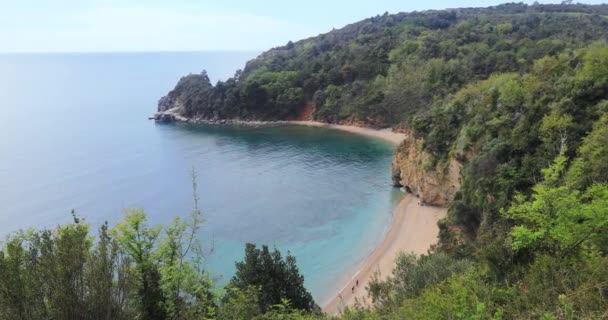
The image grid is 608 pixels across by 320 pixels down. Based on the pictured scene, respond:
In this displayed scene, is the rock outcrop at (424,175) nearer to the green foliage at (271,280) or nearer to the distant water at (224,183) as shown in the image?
the distant water at (224,183)

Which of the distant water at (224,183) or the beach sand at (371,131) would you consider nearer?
the distant water at (224,183)

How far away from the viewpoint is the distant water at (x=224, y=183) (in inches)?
1435

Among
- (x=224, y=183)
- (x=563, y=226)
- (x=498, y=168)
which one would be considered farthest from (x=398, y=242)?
Result: (x=224, y=183)

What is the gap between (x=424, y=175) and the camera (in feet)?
131

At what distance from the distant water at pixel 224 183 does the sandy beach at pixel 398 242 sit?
0.95 meters

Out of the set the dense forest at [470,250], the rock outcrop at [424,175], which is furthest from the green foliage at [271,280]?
the rock outcrop at [424,175]

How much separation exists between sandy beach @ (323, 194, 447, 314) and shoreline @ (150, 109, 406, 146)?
2870 cm

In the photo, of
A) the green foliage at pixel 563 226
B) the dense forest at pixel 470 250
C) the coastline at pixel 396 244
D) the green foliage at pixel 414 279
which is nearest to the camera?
the dense forest at pixel 470 250

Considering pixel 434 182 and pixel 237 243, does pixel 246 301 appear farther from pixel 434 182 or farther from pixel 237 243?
pixel 434 182

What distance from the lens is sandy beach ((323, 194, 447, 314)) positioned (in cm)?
2806

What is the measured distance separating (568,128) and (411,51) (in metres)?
71.2

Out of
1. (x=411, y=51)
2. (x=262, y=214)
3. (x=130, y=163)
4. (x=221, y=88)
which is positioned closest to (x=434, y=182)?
(x=262, y=214)

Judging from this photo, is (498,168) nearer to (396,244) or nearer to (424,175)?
(396,244)

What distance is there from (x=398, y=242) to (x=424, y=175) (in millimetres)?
8165
